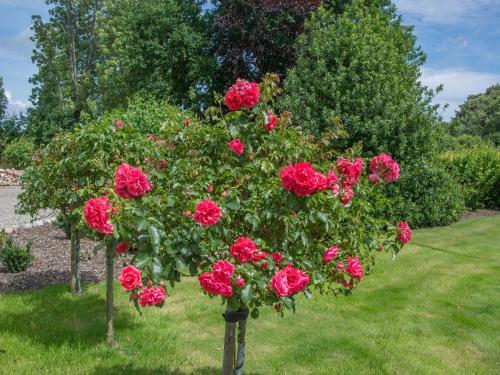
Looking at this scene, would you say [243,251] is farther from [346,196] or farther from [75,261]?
[75,261]

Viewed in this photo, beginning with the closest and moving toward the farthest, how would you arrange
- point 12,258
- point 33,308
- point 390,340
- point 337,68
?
1. point 390,340
2. point 33,308
3. point 12,258
4. point 337,68

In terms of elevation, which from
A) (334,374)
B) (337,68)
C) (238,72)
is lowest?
(334,374)

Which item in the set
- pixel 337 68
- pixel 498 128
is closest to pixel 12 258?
pixel 337 68

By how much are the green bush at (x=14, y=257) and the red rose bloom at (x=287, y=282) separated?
6402 millimetres

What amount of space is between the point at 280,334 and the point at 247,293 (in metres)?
3.36

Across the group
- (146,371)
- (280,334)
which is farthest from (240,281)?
(280,334)

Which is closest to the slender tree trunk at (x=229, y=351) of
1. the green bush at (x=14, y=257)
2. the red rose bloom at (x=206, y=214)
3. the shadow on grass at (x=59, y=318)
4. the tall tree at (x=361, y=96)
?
the red rose bloom at (x=206, y=214)

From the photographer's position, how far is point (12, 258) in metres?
7.82

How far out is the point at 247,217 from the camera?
9.76 feet

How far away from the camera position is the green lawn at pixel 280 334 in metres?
4.94

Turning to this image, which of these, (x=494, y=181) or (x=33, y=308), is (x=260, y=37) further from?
(x=33, y=308)

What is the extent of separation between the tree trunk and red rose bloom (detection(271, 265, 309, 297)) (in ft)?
14.6

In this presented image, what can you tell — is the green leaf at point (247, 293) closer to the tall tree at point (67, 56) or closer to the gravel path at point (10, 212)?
the gravel path at point (10, 212)

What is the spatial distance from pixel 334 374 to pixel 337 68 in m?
10.1
